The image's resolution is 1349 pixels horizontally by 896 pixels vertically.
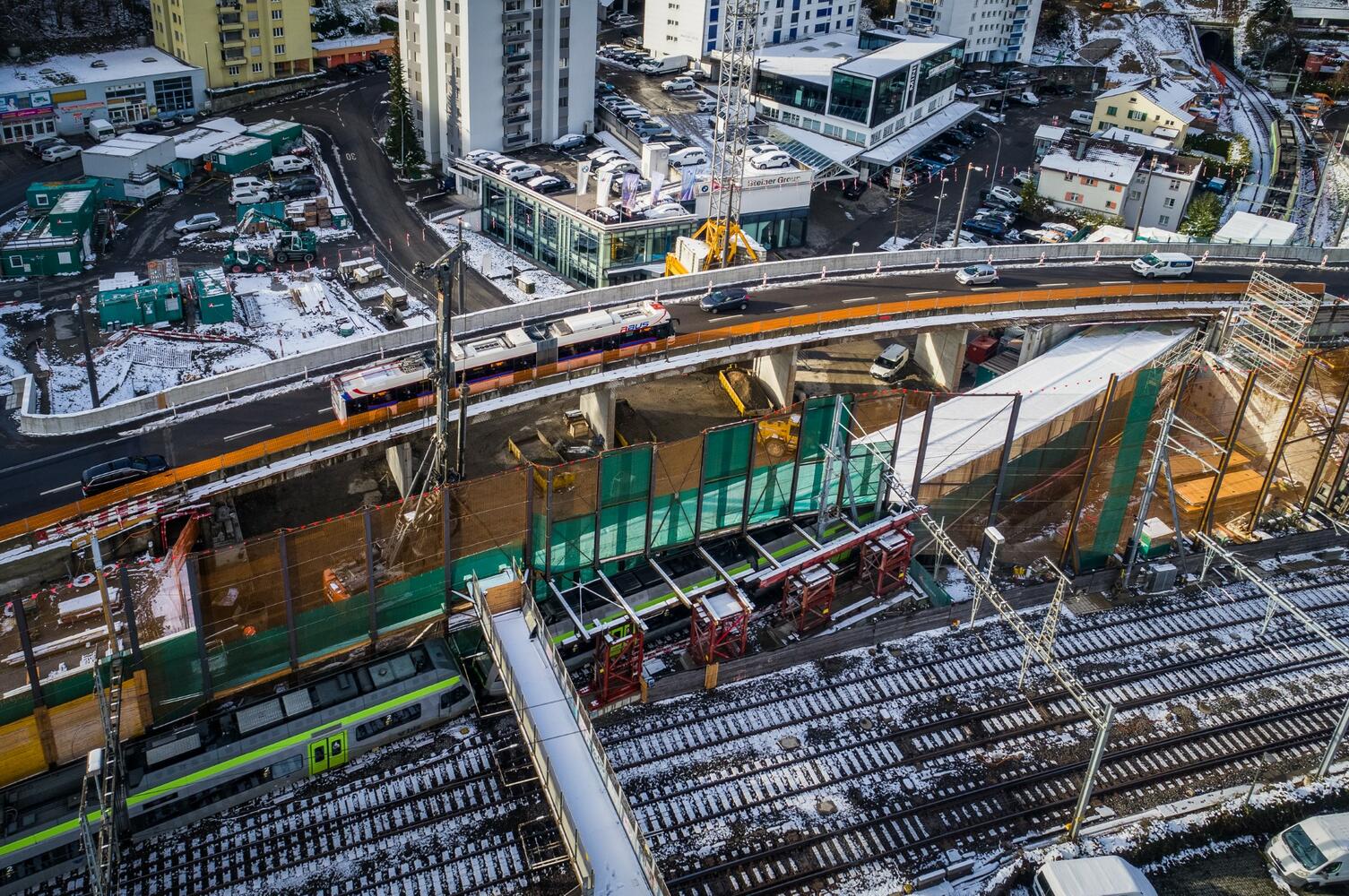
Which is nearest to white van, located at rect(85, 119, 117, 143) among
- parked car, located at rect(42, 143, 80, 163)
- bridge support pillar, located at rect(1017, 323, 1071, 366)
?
parked car, located at rect(42, 143, 80, 163)

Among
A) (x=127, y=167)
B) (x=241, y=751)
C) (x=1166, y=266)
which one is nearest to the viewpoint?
(x=241, y=751)

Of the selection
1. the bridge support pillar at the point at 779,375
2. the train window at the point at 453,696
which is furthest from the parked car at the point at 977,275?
the train window at the point at 453,696

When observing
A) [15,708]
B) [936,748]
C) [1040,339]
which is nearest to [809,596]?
[936,748]

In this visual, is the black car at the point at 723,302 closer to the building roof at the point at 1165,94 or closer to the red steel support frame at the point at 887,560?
the red steel support frame at the point at 887,560

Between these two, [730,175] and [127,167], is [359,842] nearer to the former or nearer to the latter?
[730,175]

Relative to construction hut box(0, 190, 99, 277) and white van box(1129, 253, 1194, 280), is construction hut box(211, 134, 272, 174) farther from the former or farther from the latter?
white van box(1129, 253, 1194, 280)
